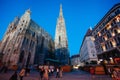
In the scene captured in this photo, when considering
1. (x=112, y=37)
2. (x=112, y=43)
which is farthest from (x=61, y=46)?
(x=112, y=37)

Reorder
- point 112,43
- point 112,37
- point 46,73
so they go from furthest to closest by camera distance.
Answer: point 112,37 → point 112,43 → point 46,73

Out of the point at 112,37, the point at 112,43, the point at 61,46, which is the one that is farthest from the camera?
the point at 61,46

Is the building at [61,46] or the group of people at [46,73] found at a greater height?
the building at [61,46]

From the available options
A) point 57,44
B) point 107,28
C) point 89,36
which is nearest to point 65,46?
point 57,44

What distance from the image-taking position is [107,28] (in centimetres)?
2789

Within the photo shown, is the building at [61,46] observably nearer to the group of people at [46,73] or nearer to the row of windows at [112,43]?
the row of windows at [112,43]

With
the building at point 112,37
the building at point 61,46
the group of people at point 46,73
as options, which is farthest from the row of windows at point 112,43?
the building at point 61,46

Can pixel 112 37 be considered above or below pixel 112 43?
above

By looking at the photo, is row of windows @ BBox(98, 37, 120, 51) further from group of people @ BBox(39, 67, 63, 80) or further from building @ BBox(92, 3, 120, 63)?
group of people @ BBox(39, 67, 63, 80)

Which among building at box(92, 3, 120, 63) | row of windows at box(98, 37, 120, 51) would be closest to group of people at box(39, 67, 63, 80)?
building at box(92, 3, 120, 63)

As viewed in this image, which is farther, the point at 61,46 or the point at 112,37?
the point at 61,46

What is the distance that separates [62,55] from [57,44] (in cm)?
816

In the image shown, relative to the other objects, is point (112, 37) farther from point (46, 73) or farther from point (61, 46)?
point (61, 46)

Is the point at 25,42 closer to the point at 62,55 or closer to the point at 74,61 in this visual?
the point at 62,55
